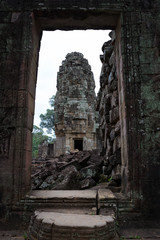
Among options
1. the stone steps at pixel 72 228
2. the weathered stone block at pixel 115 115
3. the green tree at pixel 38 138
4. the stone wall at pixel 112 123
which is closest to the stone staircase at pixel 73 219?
the stone steps at pixel 72 228

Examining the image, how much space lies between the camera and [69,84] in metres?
20.5

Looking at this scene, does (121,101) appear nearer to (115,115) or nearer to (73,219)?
(115,115)

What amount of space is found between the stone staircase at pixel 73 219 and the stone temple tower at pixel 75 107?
598 inches

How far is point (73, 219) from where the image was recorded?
88.2 inches

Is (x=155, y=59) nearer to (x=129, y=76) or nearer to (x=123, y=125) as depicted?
(x=129, y=76)

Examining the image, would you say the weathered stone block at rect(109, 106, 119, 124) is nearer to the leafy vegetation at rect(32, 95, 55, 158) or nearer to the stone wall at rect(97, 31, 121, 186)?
the stone wall at rect(97, 31, 121, 186)

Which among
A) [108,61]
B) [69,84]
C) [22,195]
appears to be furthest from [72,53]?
[22,195]

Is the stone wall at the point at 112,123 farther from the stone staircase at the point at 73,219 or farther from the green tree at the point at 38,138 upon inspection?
the green tree at the point at 38,138

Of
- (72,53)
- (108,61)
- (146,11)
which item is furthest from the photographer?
(72,53)

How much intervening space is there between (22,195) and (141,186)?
6.39ft

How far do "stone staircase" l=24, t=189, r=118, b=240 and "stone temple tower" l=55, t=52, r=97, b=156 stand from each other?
15.2 meters

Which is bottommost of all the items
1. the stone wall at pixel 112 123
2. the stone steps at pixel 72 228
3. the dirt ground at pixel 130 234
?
the dirt ground at pixel 130 234

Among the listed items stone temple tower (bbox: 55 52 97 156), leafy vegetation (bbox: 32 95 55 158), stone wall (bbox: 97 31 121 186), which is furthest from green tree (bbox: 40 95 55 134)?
stone wall (bbox: 97 31 121 186)

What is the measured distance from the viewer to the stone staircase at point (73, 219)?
2.01 m
